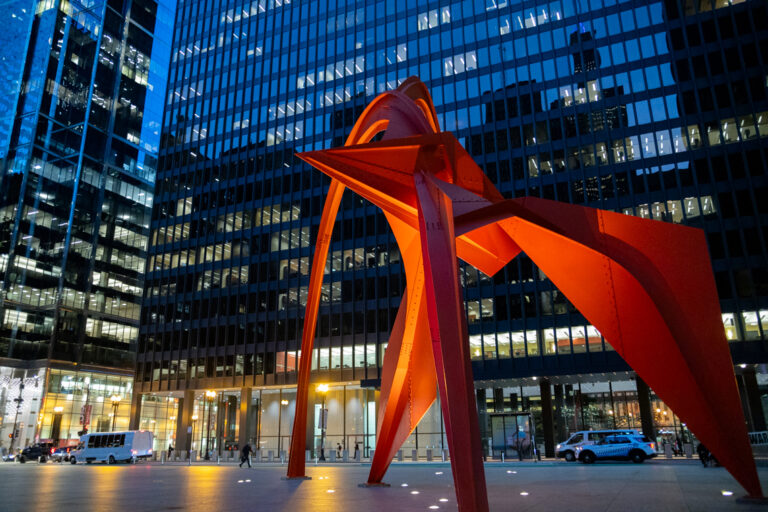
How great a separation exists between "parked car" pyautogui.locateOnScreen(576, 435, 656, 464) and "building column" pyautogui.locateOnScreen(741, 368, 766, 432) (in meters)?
15.5

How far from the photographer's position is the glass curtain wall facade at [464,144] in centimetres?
4325

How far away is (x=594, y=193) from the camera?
46.0 metres

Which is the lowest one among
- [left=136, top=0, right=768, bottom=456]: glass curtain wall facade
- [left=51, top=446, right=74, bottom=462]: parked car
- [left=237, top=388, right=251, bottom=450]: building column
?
[left=51, top=446, right=74, bottom=462]: parked car

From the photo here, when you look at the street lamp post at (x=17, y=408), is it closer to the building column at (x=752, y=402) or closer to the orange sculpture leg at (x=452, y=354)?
the orange sculpture leg at (x=452, y=354)

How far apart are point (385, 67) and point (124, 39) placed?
45.9 meters

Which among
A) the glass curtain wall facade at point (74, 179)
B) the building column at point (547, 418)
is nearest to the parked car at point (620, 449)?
the building column at point (547, 418)

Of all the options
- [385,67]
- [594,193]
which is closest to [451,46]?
[385,67]

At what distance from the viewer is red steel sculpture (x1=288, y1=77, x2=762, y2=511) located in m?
10.1

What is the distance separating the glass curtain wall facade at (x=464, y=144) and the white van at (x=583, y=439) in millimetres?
9829

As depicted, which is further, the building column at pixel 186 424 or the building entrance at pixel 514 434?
the building column at pixel 186 424

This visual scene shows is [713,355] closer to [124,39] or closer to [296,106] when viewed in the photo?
[296,106]

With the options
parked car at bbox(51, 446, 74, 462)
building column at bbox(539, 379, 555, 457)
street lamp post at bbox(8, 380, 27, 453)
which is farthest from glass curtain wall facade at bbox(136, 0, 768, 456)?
parked car at bbox(51, 446, 74, 462)

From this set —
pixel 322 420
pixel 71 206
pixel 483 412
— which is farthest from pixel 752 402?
pixel 71 206

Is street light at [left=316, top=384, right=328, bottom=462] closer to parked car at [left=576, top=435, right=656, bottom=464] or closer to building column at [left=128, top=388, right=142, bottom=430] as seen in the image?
parked car at [left=576, top=435, right=656, bottom=464]
